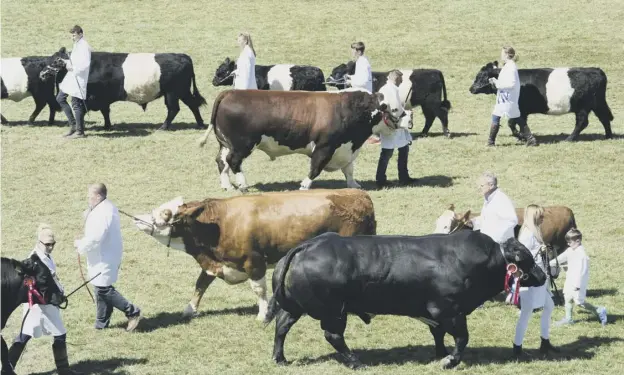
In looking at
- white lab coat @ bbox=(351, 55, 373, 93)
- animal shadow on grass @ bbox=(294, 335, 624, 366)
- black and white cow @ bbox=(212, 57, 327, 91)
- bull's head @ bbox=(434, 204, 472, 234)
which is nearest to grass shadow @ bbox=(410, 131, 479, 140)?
white lab coat @ bbox=(351, 55, 373, 93)

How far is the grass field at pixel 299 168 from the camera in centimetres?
1170

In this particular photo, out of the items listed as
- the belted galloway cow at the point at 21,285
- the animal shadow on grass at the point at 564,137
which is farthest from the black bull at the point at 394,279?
the animal shadow on grass at the point at 564,137

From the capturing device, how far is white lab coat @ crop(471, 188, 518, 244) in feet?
38.8

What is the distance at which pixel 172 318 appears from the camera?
12812 mm

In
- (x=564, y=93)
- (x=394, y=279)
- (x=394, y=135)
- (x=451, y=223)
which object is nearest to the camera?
(x=394, y=279)

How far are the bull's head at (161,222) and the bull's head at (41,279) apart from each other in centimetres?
205

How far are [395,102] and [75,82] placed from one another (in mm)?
6510

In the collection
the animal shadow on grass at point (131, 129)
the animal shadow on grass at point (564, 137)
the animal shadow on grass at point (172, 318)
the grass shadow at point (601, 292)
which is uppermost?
the animal shadow on grass at point (131, 129)

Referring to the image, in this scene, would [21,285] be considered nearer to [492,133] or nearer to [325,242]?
[325,242]

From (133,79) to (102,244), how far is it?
35.8 feet

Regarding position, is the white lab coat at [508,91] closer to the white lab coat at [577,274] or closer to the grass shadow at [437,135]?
the grass shadow at [437,135]

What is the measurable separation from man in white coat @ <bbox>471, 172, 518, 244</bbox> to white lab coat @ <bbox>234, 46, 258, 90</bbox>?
366 inches

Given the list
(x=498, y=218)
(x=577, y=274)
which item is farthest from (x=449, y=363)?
(x=577, y=274)

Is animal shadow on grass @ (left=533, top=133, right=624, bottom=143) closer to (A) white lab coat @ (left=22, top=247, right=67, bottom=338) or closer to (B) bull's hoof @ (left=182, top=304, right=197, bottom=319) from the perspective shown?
(B) bull's hoof @ (left=182, top=304, right=197, bottom=319)
